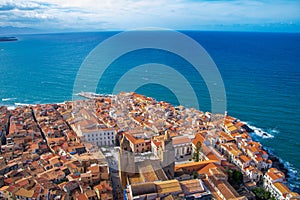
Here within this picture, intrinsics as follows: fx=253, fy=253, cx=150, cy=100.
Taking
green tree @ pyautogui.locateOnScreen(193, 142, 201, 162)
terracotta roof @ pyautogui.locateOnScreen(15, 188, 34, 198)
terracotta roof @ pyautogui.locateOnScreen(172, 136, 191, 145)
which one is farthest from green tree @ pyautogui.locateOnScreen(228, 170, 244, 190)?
terracotta roof @ pyautogui.locateOnScreen(15, 188, 34, 198)

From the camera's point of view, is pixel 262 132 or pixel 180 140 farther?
pixel 262 132

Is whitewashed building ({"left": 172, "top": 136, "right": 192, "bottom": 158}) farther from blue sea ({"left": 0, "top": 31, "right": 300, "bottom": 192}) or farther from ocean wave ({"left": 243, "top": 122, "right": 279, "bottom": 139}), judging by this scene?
ocean wave ({"left": 243, "top": 122, "right": 279, "bottom": 139})

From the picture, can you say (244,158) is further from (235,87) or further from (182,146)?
(235,87)

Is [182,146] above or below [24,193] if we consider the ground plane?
above

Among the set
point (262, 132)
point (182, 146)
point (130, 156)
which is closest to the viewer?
point (130, 156)

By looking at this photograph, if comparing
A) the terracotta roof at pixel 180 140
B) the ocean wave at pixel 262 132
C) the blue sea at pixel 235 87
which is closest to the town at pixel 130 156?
the terracotta roof at pixel 180 140

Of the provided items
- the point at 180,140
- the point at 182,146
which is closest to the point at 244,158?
the point at 182,146

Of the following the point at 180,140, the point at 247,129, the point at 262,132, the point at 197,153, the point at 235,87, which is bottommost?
the point at 262,132

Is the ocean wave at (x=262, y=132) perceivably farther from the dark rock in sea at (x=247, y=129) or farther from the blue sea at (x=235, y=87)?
the dark rock in sea at (x=247, y=129)
